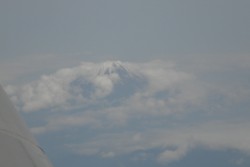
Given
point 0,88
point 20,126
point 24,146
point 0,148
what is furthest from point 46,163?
point 0,88

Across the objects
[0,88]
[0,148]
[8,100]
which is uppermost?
[0,88]

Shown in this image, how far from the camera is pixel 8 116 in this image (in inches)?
276

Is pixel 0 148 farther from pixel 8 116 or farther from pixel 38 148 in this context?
pixel 8 116

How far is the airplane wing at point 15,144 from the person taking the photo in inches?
183

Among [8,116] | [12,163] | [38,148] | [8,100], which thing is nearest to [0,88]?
[8,100]

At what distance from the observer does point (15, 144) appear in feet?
17.7

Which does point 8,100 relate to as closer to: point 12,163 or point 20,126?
point 20,126

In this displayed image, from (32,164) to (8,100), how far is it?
349 cm

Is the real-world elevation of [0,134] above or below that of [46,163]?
above

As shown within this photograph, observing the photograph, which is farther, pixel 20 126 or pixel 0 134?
pixel 20 126

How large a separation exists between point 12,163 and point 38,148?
5.67 feet

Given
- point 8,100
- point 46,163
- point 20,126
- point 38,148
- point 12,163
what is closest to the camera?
point 12,163

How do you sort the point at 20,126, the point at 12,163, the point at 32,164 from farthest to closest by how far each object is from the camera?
the point at 20,126, the point at 32,164, the point at 12,163

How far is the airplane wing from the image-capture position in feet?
15.2
